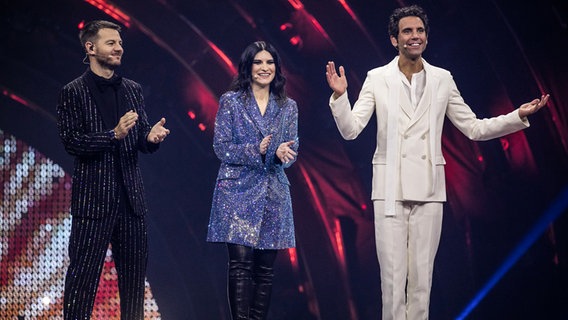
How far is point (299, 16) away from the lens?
4859 mm

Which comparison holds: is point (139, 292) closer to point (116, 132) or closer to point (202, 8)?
point (116, 132)

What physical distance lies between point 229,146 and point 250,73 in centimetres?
43

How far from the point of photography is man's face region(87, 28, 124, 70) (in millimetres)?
3660

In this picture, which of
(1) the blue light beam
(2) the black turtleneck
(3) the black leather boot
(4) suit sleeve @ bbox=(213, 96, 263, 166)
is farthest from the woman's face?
(1) the blue light beam

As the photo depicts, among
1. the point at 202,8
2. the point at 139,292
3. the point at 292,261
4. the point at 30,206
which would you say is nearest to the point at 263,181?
the point at 139,292

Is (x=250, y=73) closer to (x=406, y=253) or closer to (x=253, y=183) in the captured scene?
(x=253, y=183)

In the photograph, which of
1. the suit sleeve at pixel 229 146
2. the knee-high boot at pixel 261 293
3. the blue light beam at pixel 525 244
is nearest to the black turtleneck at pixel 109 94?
the suit sleeve at pixel 229 146

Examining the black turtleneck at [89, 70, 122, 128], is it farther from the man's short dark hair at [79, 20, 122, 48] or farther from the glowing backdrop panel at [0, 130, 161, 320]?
the glowing backdrop panel at [0, 130, 161, 320]

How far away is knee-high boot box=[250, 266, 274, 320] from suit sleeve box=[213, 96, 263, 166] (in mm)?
568

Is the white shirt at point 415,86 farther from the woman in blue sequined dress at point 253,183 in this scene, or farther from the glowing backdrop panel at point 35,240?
the glowing backdrop panel at point 35,240

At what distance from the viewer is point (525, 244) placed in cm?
483

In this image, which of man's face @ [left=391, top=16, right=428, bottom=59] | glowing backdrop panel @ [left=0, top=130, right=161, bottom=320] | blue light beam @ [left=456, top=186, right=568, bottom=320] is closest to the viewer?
man's face @ [left=391, top=16, right=428, bottom=59]

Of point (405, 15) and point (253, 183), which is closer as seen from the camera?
point (405, 15)

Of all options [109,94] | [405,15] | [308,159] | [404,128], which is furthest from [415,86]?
[109,94]
